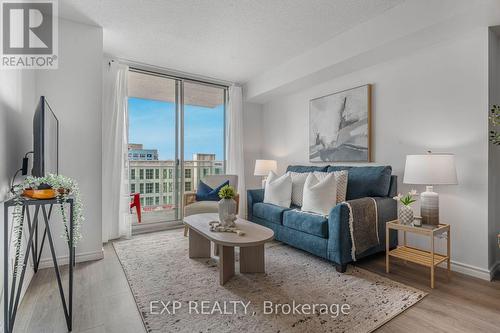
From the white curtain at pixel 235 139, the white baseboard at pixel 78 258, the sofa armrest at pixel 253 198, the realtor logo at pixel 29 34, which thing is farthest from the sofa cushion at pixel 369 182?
the realtor logo at pixel 29 34

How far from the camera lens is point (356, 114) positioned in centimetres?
330

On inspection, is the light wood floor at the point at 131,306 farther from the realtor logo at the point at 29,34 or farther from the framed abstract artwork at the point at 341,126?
the realtor logo at the point at 29,34

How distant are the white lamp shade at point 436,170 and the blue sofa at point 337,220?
55 cm

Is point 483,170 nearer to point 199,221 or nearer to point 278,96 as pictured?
point 199,221

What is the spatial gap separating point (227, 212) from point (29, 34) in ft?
8.25

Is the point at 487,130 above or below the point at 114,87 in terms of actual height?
below

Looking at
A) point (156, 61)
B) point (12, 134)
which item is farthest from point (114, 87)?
point (12, 134)

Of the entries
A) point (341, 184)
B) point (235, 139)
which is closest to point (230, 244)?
point (341, 184)

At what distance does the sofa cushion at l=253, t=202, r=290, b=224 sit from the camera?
120 inches

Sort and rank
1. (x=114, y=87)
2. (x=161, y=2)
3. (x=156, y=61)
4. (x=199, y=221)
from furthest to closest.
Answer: (x=156, y=61), (x=114, y=87), (x=199, y=221), (x=161, y=2)

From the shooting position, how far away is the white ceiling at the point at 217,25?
8.04 feet

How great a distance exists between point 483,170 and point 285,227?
6.32ft

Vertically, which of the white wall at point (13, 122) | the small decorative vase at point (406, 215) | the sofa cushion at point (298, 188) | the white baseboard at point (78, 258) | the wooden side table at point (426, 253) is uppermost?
the white wall at point (13, 122)

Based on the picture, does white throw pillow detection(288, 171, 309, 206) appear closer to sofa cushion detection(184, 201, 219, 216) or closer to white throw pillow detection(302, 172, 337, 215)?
white throw pillow detection(302, 172, 337, 215)
